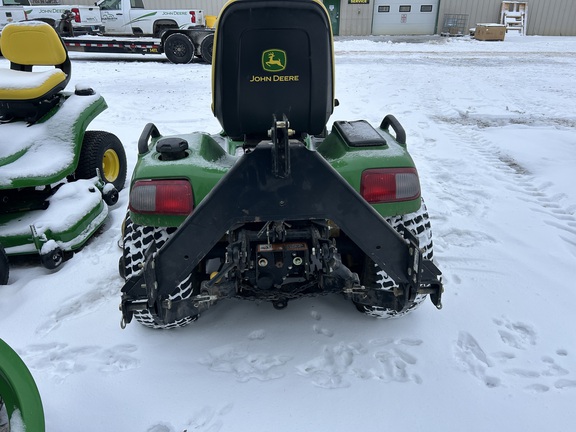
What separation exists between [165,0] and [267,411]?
76.7 feet

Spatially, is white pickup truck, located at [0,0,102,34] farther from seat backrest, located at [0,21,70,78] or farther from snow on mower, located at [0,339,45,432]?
snow on mower, located at [0,339,45,432]

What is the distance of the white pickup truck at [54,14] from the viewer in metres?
13.4

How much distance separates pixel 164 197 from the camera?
80.3 inches

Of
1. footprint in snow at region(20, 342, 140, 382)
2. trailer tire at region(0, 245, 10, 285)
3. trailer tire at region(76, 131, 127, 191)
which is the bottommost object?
footprint in snow at region(20, 342, 140, 382)

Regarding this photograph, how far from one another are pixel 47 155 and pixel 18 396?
236 cm

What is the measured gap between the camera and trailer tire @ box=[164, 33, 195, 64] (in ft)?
42.7

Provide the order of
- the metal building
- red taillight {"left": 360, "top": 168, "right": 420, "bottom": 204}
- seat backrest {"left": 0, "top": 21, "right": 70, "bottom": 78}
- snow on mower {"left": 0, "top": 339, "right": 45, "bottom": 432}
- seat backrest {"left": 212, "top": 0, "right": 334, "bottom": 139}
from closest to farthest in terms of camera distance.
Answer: snow on mower {"left": 0, "top": 339, "right": 45, "bottom": 432} < seat backrest {"left": 212, "top": 0, "right": 334, "bottom": 139} < red taillight {"left": 360, "top": 168, "right": 420, "bottom": 204} < seat backrest {"left": 0, "top": 21, "right": 70, "bottom": 78} < the metal building

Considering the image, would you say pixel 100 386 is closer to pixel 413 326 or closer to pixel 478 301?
pixel 413 326

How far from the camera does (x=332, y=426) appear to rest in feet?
6.35

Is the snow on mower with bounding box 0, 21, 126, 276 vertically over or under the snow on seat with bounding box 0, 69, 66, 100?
under

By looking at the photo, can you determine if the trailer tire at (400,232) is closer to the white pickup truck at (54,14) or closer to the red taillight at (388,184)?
the red taillight at (388,184)

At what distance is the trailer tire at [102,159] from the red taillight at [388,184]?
2.68 m

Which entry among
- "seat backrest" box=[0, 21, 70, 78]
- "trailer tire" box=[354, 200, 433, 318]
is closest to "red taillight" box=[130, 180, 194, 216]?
"trailer tire" box=[354, 200, 433, 318]

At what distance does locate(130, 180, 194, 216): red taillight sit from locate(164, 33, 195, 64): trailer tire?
1222 centimetres
